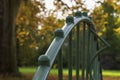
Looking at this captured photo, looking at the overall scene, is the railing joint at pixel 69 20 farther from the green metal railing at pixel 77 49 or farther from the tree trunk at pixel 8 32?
the tree trunk at pixel 8 32

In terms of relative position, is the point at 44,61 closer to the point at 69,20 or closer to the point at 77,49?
the point at 69,20

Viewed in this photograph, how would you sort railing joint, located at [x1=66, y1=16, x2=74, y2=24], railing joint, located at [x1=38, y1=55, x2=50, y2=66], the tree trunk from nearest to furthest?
railing joint, located at [x1=38, y1=55, x2=50, y2=66] → railing joint, located at [x1=66, y1=16, x2=74, y2=24] → the tree trunk

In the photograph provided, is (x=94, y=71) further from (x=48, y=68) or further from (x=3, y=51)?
(x=3, y=51)

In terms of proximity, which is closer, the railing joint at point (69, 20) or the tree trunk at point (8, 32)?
the railing joint at point (69, 20)

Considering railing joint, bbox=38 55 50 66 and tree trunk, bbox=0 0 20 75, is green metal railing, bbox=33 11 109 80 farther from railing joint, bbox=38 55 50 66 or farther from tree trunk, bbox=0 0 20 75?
tree trunk, bbox=0 0 20 75

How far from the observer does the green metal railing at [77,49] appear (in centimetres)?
211

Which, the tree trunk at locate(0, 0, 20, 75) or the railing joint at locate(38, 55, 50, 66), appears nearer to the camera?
the railing joint at locate(38, 55, 50, 66)

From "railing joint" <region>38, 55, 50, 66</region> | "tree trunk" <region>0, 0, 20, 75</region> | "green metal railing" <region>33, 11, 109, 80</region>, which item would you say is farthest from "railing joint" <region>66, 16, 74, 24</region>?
"tree trunk" <region>0, 0, 20, 75</region>

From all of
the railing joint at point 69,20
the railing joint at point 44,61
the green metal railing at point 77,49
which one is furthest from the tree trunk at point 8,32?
the railing joint at point 44,61

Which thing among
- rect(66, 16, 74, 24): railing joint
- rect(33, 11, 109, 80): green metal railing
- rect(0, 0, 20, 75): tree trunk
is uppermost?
rect(66, 16, 74, 24): railing joint

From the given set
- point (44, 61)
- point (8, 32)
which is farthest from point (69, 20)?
point (8, 32)

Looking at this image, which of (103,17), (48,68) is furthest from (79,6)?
(48,68)

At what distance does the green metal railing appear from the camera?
2.11 metres

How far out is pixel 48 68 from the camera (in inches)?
82.8
